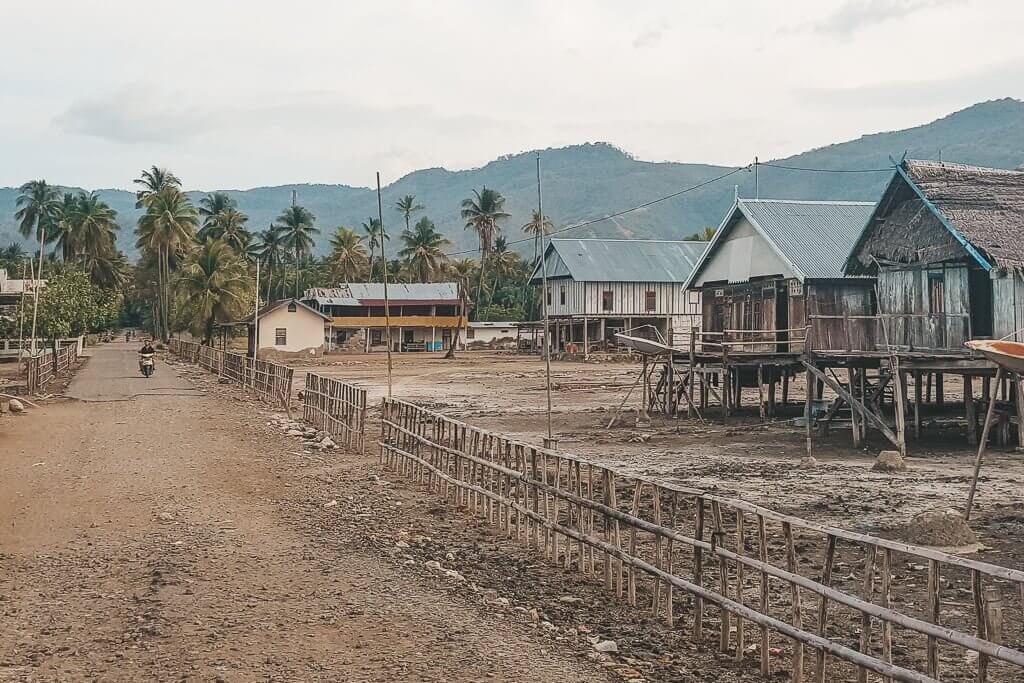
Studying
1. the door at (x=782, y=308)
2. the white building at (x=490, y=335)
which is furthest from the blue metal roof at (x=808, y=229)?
the white building at (x=490, y=335)

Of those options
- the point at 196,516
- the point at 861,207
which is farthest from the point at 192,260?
the point at 196,516

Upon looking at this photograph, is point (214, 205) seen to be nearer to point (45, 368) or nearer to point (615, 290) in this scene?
point (615, 290)

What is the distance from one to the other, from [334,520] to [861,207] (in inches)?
945

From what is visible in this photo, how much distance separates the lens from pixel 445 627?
781 cm

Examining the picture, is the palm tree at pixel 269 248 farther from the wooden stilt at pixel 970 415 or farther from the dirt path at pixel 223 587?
the wooden stilt at pixel 970 415

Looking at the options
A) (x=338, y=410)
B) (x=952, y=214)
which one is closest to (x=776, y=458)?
(x=952, y=214)

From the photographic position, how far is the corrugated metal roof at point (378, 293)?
6850 centimetres

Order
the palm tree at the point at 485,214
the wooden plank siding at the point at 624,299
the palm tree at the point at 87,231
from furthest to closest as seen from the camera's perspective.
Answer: the palm tree at the point at 485,214, the palm tree at the point at 87,231, the wooden plank siding at the point at 624,299

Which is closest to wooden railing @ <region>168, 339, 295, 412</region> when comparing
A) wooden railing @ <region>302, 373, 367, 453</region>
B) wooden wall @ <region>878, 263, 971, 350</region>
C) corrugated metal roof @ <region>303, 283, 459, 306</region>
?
wooden railing @ <region>302, 373, 367, 453</region>

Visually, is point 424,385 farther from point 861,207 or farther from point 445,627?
point 445,627

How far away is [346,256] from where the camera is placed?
263ft

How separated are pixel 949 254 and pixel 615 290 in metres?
36.3

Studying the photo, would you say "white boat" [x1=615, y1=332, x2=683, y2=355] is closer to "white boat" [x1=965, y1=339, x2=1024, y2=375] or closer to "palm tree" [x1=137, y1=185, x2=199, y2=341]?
"white boat" [x1=965, y1=339, x2=1024, y2=375]

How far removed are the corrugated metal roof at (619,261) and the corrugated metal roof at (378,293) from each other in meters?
12.7
